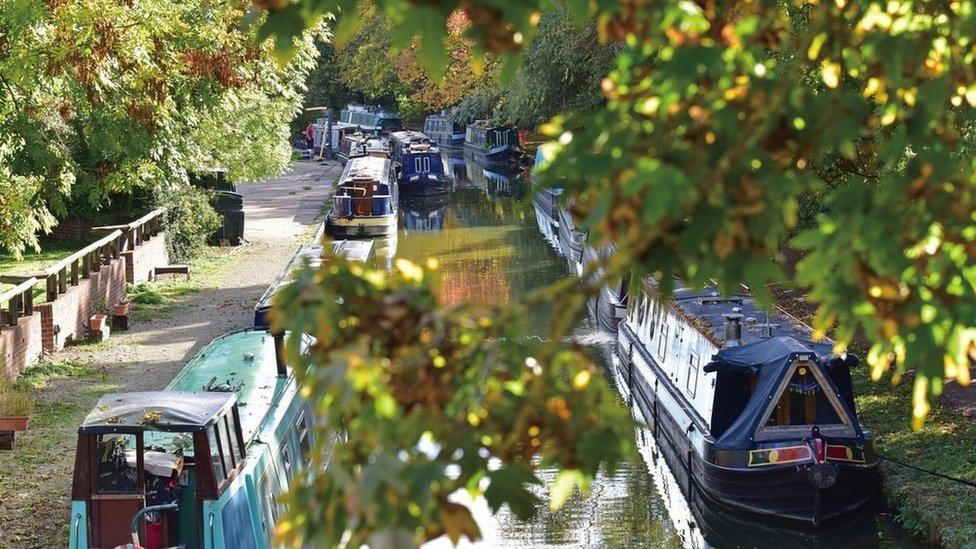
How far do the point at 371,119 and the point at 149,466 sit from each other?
5870 centimetres

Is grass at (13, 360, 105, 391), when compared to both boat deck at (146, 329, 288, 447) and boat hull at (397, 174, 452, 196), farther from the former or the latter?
boat hull at (397, 174, 452, 196)

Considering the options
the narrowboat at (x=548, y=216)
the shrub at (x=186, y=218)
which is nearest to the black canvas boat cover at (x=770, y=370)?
the shrub at (x=186, y=218)

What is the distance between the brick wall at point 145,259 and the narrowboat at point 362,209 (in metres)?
Answer: 7.68

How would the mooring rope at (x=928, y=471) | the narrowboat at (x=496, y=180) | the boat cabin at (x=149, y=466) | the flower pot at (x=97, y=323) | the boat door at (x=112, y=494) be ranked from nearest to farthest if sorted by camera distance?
the boat cabin at (x=149, y=466) → the boat door at (x=112, y=494) → the mooring rope at (x=928, y=471) → the flower pot at (x=97, y=323) → the narrowboat at (x=496, y=180)

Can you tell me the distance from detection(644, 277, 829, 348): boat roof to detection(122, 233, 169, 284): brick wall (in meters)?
9.86

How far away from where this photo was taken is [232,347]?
15086 millimetres

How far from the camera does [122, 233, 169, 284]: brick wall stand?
24.8 m

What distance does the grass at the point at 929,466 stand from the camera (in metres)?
12.9

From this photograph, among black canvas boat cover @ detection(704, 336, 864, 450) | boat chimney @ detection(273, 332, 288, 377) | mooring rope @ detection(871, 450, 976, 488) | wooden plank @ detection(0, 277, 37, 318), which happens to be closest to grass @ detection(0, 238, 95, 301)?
wooden plank @ detection(0, 277, 37, 318)

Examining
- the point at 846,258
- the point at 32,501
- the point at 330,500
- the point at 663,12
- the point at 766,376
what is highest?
A: the point at 663,12

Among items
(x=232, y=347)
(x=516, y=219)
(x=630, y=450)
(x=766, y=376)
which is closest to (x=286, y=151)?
(x=516, y=219)

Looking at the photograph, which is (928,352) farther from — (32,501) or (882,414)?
(882,414)

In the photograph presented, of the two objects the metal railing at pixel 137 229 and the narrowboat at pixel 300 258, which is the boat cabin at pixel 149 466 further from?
the metal railing at pixel 137 229

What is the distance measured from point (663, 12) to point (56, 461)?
1178cm
